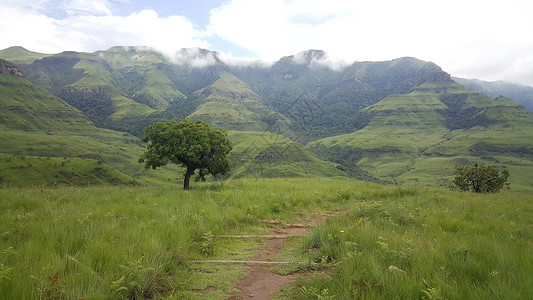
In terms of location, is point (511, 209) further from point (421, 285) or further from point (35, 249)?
point (35, 249)

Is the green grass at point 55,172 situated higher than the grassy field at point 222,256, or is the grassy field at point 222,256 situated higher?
the grassy field at point 222,256

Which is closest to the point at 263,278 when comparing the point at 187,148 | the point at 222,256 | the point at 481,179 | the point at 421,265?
the point at 222,256

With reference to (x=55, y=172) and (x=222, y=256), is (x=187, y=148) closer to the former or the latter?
(x=222, y=256)

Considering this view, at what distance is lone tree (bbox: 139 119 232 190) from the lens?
2181 cm

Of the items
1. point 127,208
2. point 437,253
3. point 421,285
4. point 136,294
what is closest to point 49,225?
point 127,208

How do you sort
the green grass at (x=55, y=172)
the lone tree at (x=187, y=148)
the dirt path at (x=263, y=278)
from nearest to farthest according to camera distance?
the dirt path at (x=263, y=278) < the lone tree at (x=187, y=148) < the green grass at (x=55, y=172)

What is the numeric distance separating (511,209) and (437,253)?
10.6 meters

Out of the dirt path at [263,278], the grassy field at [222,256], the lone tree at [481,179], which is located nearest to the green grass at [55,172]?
the grassy field at [222,256]

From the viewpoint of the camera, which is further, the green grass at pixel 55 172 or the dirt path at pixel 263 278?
the green grass at pixel 55 172

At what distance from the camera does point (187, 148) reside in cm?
2198

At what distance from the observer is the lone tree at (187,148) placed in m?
21.8

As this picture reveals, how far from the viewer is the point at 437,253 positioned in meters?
5.37

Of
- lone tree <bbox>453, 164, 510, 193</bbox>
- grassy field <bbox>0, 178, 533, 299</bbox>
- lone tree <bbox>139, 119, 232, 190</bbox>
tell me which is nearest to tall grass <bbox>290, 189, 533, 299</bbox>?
grassy field <bbox>0, 178, 533, 299</bbox>

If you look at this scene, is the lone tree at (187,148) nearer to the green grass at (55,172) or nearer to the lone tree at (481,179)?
the lone tree at (481,179)
